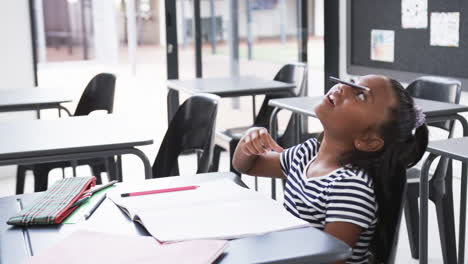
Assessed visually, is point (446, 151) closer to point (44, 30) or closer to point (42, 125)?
point (42, 125)

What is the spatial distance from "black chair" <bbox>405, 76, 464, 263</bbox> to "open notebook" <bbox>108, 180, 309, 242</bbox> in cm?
148

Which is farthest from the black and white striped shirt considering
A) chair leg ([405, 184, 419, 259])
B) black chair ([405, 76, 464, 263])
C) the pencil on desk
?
chair leg ([405, 184, 419, 259])

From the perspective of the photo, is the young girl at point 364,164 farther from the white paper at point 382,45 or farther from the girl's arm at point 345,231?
the white paper at point 382,45

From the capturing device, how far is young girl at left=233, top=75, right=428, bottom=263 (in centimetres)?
134

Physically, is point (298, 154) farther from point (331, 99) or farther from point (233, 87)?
point (233, 87)

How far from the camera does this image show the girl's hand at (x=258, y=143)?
1570mm

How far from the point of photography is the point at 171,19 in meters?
5.32

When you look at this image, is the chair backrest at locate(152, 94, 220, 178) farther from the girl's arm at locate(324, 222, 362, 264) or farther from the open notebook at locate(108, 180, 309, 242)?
the girl's arm at locate(324, 222, 362, 264)

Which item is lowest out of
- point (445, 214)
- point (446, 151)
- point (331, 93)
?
point (445, 214)

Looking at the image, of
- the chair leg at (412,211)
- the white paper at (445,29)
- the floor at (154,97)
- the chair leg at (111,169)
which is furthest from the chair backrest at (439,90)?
the chair leg at (111,169)

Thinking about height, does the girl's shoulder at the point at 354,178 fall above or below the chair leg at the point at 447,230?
above

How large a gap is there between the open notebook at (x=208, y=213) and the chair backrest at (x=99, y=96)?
2.29 metres

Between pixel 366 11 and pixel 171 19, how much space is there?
1526 millimetres

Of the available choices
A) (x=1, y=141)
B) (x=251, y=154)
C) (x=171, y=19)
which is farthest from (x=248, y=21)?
(x=251, y=154)
